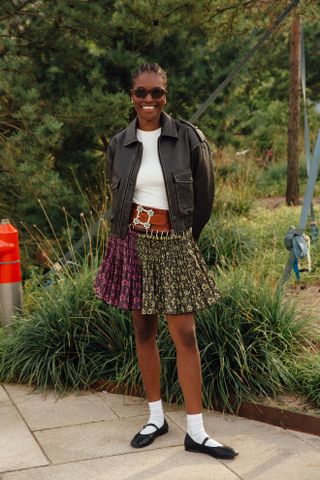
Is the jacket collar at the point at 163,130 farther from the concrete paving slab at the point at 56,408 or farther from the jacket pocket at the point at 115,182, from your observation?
the concrete paving slab at the point at 56,408

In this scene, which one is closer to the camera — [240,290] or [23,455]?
[23,455]

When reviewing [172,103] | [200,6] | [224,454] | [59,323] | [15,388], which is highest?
[200,6]

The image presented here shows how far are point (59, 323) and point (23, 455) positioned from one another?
1356 millimetres

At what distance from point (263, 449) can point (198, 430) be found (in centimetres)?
37

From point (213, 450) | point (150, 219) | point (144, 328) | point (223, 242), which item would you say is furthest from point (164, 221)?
point (223, 242)

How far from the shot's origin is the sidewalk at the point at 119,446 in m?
4.03

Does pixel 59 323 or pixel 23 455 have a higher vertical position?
pixel 59 323

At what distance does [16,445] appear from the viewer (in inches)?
175

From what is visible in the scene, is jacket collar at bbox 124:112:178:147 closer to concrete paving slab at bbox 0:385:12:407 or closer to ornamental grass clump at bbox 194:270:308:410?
ornamental grass clump at bbox 194:270:308:410

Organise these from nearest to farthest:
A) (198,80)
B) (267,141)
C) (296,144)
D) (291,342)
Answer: (291,342), (198,80), (296,144), (267,141)

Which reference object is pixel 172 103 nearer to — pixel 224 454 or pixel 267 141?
pixel 224 454

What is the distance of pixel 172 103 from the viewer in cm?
879

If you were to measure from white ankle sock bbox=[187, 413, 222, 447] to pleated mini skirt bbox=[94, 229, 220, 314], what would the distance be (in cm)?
55

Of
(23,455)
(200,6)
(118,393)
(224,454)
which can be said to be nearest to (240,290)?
(118,393)
